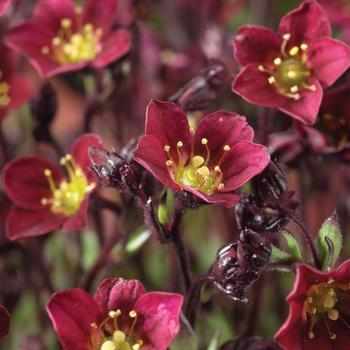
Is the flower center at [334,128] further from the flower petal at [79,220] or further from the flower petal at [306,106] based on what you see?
the flower petal at [79,220]

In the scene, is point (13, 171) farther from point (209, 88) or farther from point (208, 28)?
point (208, 28)

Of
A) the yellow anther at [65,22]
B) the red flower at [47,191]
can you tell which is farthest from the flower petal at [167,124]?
the yellow anther at [65,22]

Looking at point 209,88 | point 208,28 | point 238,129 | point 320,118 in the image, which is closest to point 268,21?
point 208,28

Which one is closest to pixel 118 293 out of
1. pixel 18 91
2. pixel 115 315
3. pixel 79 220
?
pixel 115 315

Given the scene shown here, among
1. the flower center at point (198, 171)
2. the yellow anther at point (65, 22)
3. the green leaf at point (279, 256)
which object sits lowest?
the green leaf at point (279, 256)

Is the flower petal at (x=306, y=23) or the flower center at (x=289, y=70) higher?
Answer: the flower petal at (x=306, y=23)

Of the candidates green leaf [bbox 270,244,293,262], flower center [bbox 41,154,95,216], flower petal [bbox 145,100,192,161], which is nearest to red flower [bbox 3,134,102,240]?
flower center [bbox 41,154,95,216]
